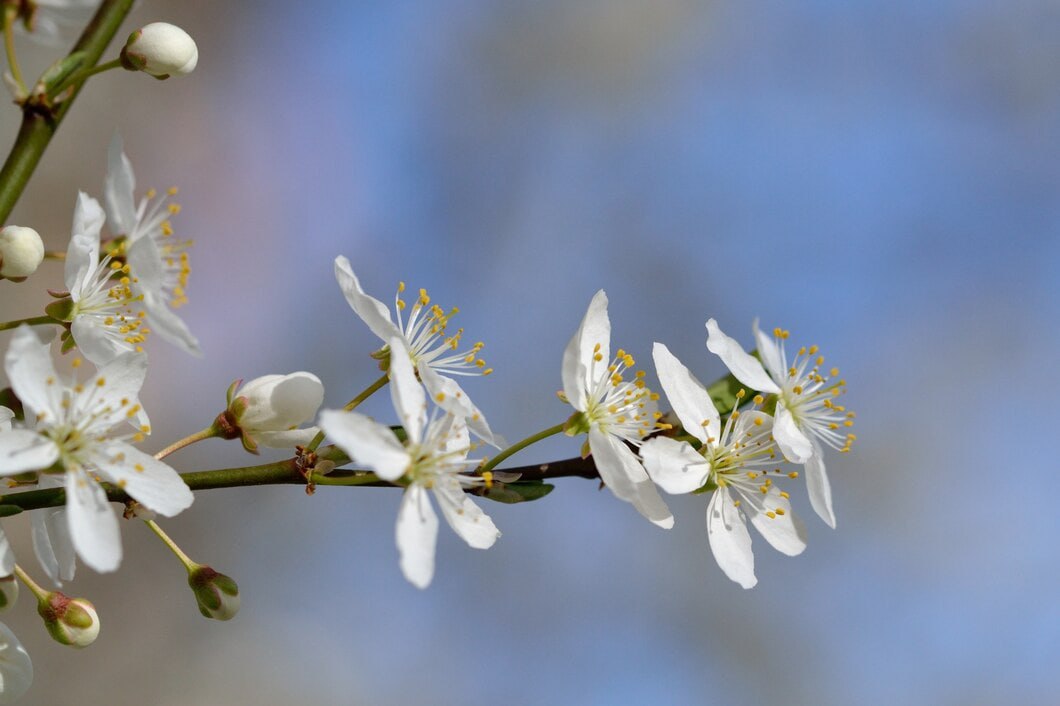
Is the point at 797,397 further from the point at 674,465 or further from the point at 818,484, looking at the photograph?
the point at 674,465

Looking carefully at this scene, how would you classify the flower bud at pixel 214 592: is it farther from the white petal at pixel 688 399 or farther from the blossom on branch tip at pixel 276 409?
the white petal at pixel 688 399

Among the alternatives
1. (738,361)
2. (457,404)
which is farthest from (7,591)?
(738,361)

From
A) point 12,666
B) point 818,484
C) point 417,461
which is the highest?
point 818,484

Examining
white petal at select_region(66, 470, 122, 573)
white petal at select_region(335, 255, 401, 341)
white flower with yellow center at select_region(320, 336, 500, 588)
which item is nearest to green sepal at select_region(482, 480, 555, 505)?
white flower with yellow center at select_region(320, 336, 500, 588)

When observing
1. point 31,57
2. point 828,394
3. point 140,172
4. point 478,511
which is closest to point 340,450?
point 478,511

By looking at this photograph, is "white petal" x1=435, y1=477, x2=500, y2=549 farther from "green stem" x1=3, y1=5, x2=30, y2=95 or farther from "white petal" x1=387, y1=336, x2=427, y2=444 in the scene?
"green stem" x1=3, y1=5, x2=30, y2=95

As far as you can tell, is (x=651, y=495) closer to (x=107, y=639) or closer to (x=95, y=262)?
(x=95, y=262)

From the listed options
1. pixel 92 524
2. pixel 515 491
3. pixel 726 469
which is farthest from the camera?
pixel 726 469
